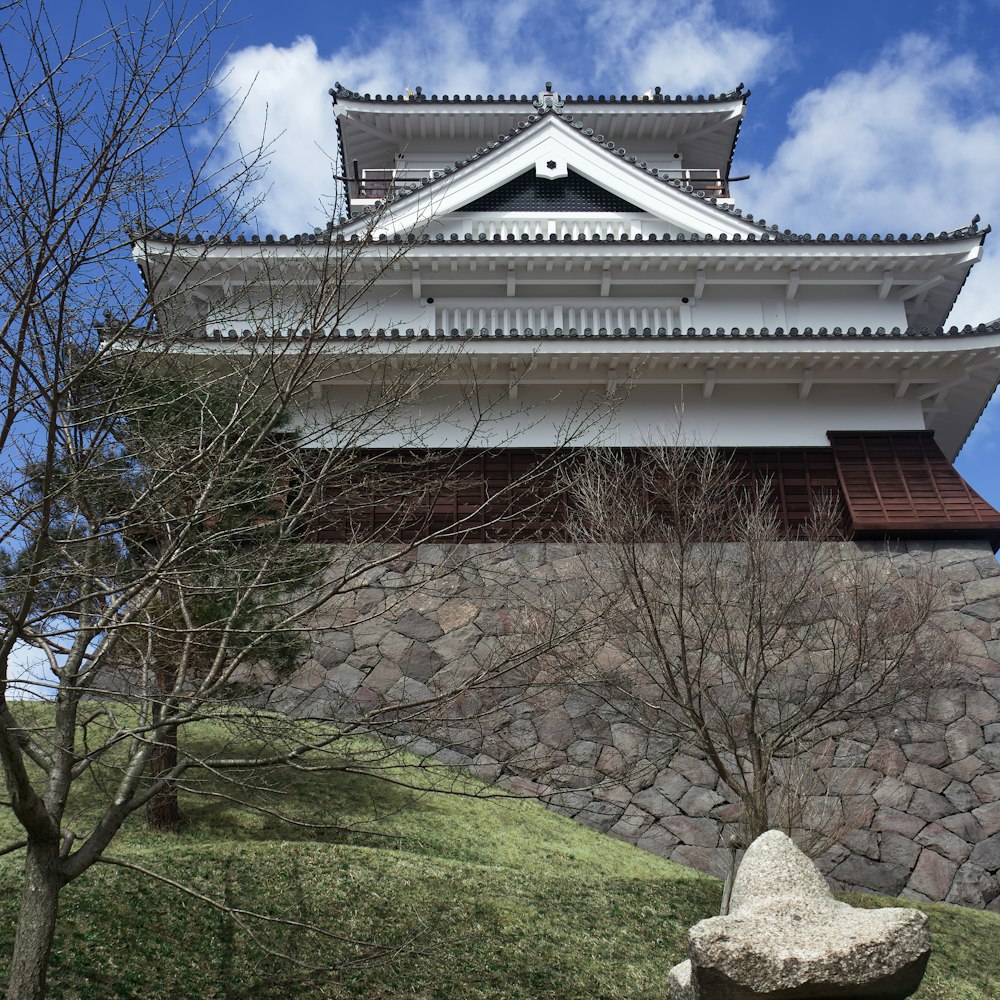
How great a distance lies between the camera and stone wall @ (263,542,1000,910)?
1015 centimetres

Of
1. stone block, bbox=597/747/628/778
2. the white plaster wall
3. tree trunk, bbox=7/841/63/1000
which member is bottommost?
tree trunk, bbox=7/841/63/1000

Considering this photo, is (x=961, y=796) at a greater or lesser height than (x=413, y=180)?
lesser

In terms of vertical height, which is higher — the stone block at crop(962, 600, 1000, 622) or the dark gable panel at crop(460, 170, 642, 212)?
the dark gable panel at crop(460, 170, 642, 212)

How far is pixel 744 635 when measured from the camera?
9.77 metres

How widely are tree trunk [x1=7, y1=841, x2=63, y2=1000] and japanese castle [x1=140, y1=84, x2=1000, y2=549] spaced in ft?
23.5

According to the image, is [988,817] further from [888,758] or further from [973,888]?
[888,758]

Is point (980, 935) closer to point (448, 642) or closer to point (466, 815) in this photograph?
point (466, 815)

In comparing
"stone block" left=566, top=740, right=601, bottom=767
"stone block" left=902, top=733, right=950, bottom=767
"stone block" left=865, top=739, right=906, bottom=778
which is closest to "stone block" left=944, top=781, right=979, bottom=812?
"stone block" left=902, top=733, right=950, bottom=767

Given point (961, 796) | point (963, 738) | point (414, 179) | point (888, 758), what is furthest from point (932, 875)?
point (414, 179)

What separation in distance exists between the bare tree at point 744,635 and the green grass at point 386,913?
124cm

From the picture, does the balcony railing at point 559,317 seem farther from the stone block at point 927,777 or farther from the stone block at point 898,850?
the stone block at point 898,850

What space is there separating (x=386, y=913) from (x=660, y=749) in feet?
15.2

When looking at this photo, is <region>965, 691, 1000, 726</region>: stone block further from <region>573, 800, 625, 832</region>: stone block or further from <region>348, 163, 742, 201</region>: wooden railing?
<region>348, 163, 742, 201</region>: wooden railing

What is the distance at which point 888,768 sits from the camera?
11023 millimetres
